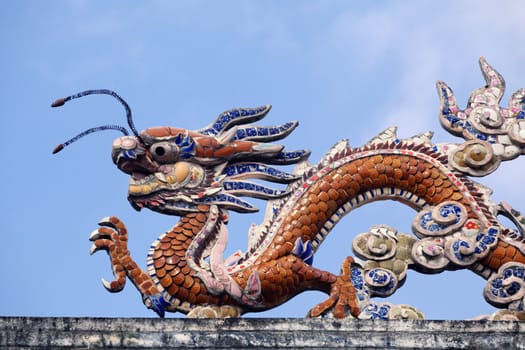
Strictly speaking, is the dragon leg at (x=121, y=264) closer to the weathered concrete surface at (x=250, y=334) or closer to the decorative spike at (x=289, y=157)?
the weathered concrete surface at (x=250, y=334)

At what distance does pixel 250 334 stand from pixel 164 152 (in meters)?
2.82

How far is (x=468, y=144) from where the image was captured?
19.2 metres

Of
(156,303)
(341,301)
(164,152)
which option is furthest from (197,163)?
(341,301)

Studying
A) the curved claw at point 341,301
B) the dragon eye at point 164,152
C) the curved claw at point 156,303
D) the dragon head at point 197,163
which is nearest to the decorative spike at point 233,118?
the dragon head at point 197,163

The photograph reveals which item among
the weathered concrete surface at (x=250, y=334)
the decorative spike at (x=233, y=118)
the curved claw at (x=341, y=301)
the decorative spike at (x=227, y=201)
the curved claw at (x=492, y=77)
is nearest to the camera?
the weathered concrete surface at (x=250, y=334)

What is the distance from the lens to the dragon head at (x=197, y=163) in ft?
61.9

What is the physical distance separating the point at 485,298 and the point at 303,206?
Result: 2.23 metres

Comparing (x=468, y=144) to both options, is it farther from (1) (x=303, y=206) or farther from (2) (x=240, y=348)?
(2) (x=240, y=348)

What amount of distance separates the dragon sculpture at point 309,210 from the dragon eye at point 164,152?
0.6 inches

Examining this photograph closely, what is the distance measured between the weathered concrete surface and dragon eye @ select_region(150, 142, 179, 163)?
243 centimetres

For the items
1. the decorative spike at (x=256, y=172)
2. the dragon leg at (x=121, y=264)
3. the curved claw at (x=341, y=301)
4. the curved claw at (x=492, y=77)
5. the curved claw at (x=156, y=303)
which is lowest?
the curved claw at (x=341, y=301)

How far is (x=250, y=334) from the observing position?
56.0ft

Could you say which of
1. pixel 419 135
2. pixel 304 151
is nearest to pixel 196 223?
pixel 304 151

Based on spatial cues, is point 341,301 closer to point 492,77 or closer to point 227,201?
point 227,201
